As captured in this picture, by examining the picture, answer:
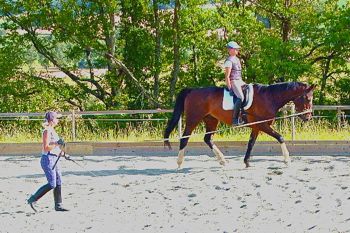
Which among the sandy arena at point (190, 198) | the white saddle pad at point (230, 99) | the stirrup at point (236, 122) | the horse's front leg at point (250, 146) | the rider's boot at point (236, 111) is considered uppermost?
the white saddle pad at point (230, 99)

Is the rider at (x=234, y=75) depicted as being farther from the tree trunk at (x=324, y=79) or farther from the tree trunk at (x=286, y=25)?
the tree trunk at (x=286, y=25)

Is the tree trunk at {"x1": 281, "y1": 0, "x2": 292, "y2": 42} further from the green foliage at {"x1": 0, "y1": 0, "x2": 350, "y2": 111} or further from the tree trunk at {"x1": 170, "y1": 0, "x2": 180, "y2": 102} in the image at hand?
the tree trunk at {"x1": 170, "y1": 0, "x2": 180, "y2": 102}

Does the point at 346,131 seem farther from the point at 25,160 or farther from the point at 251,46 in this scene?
the point at 251,46

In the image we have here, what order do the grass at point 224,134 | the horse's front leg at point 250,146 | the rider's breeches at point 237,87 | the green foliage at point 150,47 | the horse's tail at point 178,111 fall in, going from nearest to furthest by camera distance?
the rider's breeches at point 237,87
the horse's front leg at point 250,146
the horse's tail at point 178,111
the grass at point 224,134
the green foliage at point 150,47

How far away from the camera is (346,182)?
13.2 meters

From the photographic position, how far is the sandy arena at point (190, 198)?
11039 mm

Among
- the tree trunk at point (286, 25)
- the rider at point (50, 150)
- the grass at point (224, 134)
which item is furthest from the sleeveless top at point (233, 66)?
the tree trunk at point (286, 25)

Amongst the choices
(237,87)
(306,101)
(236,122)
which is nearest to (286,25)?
(306,101)

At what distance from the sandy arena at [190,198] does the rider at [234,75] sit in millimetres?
1242

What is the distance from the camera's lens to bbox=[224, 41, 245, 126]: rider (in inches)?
628

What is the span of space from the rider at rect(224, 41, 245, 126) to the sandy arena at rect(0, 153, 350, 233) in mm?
1242

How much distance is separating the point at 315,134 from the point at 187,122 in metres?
4.82

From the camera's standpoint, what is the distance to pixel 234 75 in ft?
53.0

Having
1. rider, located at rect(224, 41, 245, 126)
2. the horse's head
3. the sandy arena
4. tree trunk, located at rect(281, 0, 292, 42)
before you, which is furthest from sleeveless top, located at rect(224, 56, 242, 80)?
tree trunk, located at rect(281, 0, 292, 42)
